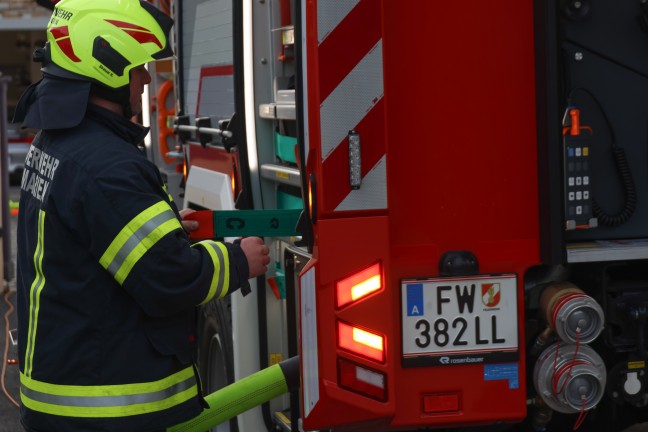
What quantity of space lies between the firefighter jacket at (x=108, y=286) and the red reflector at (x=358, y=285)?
311 millimetres

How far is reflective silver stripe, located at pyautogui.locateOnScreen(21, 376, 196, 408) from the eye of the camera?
3.04 m

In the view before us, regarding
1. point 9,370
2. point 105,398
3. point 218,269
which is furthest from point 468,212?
point 9,370

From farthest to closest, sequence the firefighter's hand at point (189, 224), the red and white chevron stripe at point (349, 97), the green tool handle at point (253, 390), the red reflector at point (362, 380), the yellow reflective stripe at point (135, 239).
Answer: the green tool handle at point (253, 390), the firefighter's hand at point (189, 224), the red reflector at point (362, 380), the red and white chevron stripe at point (349, 97), the yellow reflective stripe at point (135, 239)

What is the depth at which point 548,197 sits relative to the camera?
3176 millimetres

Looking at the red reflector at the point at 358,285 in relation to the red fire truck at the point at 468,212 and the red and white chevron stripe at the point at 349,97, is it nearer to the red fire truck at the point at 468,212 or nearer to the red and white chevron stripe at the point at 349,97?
the red fire truck at the point at 468,212

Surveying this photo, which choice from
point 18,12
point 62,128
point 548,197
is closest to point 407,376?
point 548,197

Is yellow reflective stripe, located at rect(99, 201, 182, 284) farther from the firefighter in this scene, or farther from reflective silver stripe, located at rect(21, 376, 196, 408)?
reflective silver stripe, located at rect(21, 376, 196, 408)

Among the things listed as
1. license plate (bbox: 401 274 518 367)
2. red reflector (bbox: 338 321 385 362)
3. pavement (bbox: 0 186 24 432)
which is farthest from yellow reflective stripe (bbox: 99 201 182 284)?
pavement (bbox: 0 186 24 432)

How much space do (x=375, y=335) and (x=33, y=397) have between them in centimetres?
96

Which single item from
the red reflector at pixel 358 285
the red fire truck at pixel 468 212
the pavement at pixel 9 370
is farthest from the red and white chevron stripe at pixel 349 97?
the pavement at pixel 9 370

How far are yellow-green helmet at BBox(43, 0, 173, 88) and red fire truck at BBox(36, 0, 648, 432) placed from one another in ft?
1.51

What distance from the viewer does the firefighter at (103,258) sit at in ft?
9.66

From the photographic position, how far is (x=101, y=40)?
10.3 ft

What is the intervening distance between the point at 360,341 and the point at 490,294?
393 millimetres
